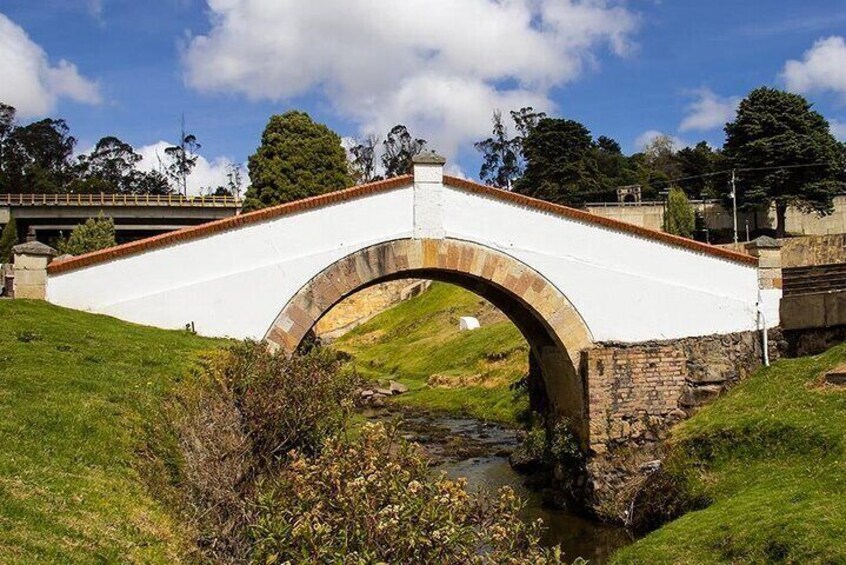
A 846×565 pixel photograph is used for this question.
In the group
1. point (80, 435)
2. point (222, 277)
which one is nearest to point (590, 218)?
point (222, 277)

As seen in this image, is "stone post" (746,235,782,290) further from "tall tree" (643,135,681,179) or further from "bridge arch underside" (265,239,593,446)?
"tall tree" (643,135,681,179)

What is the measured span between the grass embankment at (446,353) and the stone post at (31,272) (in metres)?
17.5

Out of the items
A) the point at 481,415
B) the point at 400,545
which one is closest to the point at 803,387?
the point at 400,545

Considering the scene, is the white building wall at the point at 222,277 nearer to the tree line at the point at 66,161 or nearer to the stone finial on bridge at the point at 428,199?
the stone finial on bridge at the point at 428,199

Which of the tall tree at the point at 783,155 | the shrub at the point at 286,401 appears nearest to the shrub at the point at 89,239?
the shrub at the point at 286,401

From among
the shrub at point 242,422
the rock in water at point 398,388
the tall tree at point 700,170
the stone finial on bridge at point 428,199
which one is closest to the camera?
the shrub at point 242,422

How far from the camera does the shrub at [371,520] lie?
5.90m

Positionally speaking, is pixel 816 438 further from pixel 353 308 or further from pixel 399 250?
pixel 353 308

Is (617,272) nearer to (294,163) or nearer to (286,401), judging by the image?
(286,401)

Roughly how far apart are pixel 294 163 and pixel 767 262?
122 feet

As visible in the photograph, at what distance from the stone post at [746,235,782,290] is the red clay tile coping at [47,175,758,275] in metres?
0.21

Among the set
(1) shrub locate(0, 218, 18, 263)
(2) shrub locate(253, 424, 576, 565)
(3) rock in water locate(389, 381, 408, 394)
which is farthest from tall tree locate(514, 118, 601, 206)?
(2) shrub locate(253, 424, 576, 565)

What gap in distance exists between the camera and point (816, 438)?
38.9ft

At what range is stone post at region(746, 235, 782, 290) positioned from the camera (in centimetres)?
1658
